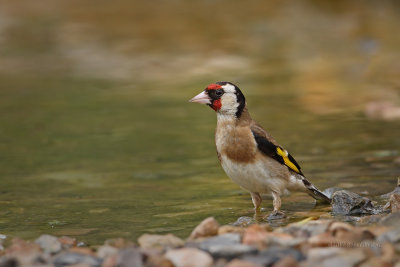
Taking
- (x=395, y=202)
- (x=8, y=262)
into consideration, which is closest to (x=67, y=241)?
(x=8, y=262)

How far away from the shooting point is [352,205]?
6.55 meters

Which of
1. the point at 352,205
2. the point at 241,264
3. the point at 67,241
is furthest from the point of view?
the point at 352,205

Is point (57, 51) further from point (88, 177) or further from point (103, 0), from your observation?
point (88, 177)

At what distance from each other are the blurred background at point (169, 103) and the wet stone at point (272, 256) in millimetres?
1406

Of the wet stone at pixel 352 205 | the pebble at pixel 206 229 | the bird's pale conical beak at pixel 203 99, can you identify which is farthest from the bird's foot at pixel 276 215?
the pebble at pixel 206 229

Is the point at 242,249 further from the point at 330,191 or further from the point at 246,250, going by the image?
the point at 330,191

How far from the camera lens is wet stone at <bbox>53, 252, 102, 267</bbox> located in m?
4.89

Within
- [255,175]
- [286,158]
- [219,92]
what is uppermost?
[219,92]

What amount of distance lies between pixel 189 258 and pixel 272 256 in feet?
1.55

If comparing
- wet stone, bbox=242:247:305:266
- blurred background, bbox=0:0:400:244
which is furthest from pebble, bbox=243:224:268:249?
blurred background, bbox=0:0:400:244

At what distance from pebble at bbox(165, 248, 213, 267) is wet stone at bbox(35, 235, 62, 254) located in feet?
3.08

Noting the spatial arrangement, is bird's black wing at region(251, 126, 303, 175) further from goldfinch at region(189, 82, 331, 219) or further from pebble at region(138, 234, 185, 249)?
pebble at region(138, 234, 185, 249)

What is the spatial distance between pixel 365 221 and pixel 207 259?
1.77 m

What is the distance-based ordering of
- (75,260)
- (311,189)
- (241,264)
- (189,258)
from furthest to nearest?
(311,189)
(75,260)
(189,258)
(241,264)
